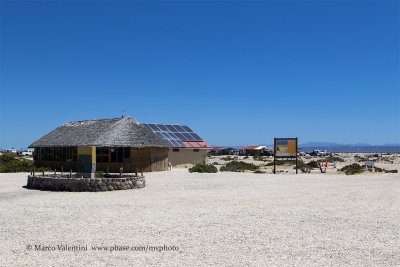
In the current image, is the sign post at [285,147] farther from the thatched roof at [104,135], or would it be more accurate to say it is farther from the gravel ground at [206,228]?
the gravel ground at [206,228]

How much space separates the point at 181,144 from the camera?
3488 centimetres

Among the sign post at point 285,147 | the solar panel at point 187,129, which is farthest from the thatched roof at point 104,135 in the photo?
the solar panel at point 187,129

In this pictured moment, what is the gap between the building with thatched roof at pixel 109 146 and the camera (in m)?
28.1

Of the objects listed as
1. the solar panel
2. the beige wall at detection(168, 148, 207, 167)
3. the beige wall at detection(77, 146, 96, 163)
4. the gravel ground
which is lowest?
the gravel ground

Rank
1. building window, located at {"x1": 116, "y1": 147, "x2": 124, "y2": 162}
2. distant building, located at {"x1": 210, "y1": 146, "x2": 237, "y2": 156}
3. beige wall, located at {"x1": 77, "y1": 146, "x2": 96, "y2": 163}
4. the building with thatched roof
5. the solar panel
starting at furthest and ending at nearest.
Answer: distant building, located at {"x1": 210, "y1": 146, "x2": 237, "y2": 156}
the solar panel
building window, located at {"x1": 116, "y1": 147, "x2": 124, "y2": 162}
the building with thatched roof
beige wall, located at {"x1": 77, "y1": 146, "x2": 96, "y2": 163}

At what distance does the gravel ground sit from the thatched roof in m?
12.8

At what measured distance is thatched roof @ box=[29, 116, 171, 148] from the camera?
2809cm

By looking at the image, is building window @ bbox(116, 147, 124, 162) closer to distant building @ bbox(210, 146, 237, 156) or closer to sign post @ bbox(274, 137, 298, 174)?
sign post @ bbox(274, 137, 298, 174)

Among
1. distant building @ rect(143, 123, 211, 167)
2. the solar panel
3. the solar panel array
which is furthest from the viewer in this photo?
the solar panel

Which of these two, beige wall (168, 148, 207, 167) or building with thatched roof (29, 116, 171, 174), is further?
beige wall (168, 148, 207, 167)

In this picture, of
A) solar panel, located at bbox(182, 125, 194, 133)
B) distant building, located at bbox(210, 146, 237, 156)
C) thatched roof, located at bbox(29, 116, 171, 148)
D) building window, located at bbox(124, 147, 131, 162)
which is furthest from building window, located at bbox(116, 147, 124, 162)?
distant building, located at bbox(210, 146, 237, 156)

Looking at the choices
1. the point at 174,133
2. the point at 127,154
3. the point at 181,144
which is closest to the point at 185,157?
the point at 181,144

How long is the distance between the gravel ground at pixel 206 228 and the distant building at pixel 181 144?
776 inches

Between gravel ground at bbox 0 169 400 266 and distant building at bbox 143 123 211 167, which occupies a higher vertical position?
distant building at bbox 143 123 211 167
